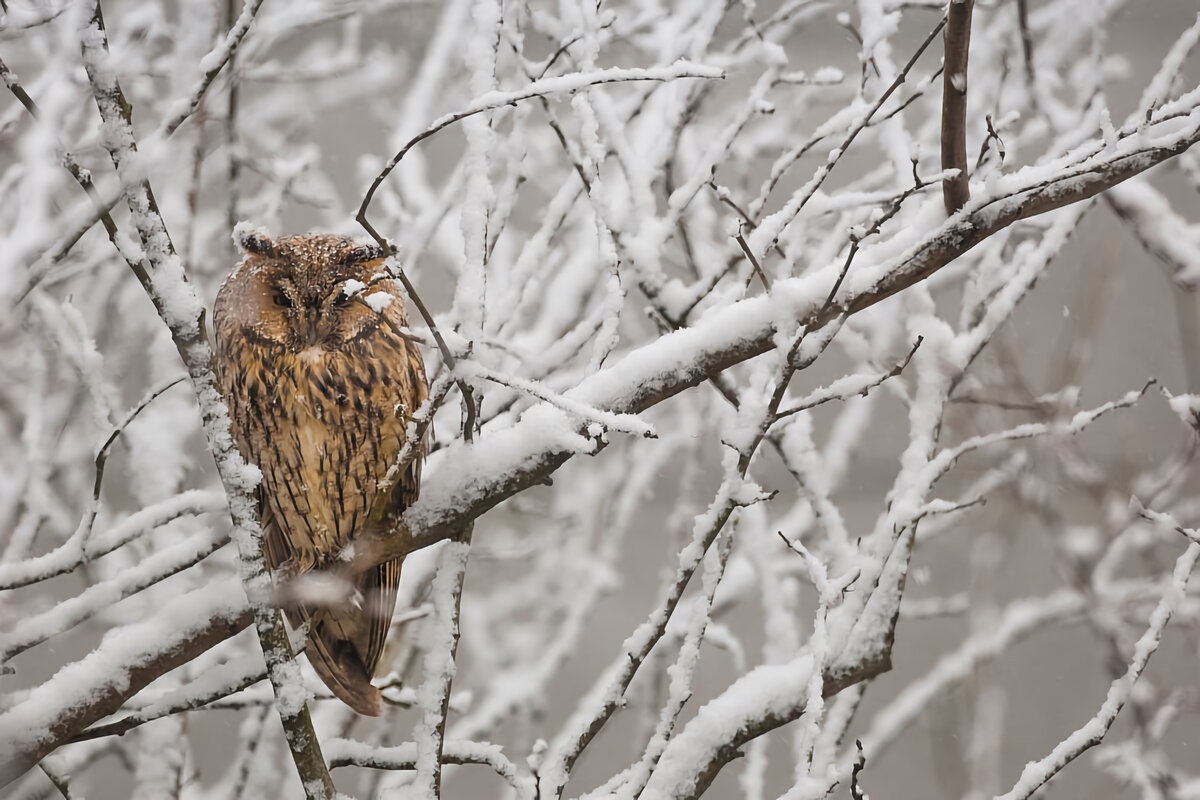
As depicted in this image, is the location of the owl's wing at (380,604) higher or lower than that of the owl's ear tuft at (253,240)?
lower

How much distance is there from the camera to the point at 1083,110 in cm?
237

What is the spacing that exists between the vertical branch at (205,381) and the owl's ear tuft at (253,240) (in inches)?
20.3

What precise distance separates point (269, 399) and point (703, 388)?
130 cm

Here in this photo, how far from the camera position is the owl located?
5.59 ft

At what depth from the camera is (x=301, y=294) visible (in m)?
1.74

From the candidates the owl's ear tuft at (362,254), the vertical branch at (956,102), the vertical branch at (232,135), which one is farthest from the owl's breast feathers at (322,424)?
the vertical branch at (956,102)

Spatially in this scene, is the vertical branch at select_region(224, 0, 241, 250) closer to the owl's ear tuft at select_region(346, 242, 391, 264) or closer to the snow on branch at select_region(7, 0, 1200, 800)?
the snow on branch at select_region(7, 0, 1200, 800)

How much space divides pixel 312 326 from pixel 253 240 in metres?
0.23

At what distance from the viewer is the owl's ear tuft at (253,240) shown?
70.9 inches

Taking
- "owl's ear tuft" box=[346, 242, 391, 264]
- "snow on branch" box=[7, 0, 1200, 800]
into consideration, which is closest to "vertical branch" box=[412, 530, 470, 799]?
"snow on branch" box=[7, 0, 1200, 800]

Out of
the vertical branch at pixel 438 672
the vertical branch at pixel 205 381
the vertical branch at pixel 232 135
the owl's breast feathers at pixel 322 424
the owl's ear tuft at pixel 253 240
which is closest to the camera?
the vertical branch at pixel 205 381

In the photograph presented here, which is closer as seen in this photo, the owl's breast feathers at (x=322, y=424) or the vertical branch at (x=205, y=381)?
the vertical branch at (x=205, y=381)

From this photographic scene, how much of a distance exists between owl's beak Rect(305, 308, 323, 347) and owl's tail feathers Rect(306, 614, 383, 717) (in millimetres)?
531

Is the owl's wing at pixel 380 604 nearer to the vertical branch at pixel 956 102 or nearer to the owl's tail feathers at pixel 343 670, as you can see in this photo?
the owl's tail feathers at pixel 343 670
